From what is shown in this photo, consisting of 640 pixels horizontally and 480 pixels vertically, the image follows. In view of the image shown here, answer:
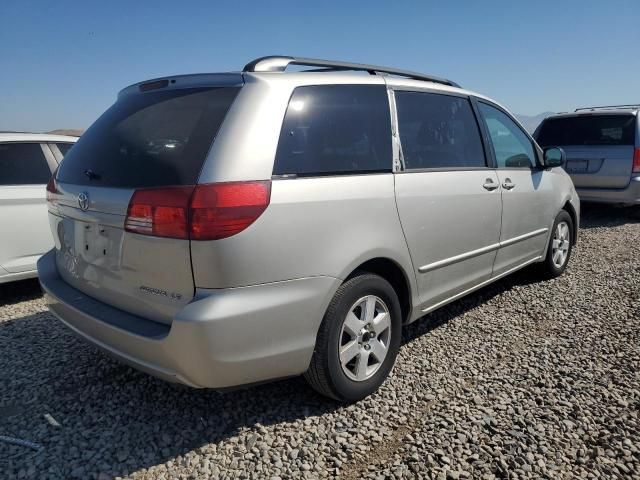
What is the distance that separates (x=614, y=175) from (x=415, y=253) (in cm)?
607

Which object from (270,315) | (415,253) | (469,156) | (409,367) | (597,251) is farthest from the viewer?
(597,251)

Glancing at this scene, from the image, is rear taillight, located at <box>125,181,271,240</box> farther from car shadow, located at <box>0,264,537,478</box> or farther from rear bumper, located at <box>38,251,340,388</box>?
car shadow, located at <box>0,264,537,478</box>

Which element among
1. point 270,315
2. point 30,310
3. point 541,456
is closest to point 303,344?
point 270,315

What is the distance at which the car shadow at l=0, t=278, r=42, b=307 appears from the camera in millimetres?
4493

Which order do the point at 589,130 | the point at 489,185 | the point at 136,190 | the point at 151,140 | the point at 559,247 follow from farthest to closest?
the point at 589,130
the point at 559,247
the point at 489,185
the point at 151,140
the point at 136,190

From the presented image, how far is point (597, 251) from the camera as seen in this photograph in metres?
5.97

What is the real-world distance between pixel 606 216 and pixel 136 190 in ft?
27.8

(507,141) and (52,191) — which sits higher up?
(507,141)

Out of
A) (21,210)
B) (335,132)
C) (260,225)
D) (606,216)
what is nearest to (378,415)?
(260,225)

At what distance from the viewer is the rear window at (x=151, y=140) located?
6.93 feet

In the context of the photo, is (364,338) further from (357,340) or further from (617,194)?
(617,194)

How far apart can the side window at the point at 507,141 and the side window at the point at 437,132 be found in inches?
10.3

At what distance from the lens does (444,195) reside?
307cm

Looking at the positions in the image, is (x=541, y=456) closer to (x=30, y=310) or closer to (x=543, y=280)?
(x=543, y=280)
